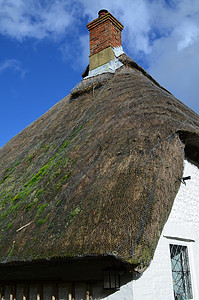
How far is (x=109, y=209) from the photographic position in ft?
11.1

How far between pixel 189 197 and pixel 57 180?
100 inches


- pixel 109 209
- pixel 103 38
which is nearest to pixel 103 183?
pixel 109 209

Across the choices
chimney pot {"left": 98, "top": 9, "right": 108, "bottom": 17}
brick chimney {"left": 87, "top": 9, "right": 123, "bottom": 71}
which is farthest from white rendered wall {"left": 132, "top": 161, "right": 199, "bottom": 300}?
chimney pot {"left": 98, "top": 9, "right": 108, "bottom": 17}

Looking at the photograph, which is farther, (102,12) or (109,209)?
(102,12)

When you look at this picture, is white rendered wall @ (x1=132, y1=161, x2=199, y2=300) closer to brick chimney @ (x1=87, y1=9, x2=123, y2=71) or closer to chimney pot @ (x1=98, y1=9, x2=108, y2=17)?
brick chimney @ (x1=87, y1=9, x2=123, y2=71)

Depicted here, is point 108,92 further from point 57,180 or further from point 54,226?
point 54,226

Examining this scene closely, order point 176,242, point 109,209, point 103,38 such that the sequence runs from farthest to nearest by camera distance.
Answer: point 103,38
point 176,242
point 109,209

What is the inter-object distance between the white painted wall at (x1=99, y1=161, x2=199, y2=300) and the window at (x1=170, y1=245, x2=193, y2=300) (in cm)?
9

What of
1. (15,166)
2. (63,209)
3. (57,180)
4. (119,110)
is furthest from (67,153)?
(15,166)

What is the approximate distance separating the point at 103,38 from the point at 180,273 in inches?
284

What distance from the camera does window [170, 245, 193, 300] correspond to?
4.75 meters

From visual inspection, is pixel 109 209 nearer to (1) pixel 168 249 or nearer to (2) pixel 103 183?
(2) pixel 103 183

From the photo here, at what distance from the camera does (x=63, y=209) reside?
395 centimetres

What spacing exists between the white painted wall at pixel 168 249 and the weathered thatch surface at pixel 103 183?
686 mm
